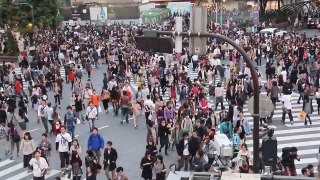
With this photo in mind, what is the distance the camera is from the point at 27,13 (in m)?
46.2

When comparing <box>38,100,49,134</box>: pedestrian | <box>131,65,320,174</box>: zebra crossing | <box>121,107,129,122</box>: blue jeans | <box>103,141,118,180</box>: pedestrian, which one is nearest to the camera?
<box>103,141,118,180</box>: pedestrian

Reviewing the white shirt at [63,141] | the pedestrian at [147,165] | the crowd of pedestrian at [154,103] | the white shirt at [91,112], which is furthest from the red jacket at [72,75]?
the pedestrian at [147,165]

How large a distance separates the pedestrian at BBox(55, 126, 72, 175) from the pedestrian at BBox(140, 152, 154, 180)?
252 cm

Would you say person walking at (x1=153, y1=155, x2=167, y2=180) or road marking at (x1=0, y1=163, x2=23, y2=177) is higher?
person walking at (x1=153, y1=155, x2=167, y2=180)

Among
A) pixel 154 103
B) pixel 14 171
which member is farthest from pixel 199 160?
pixel 154 103

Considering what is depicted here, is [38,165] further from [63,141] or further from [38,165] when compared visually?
[63,141]

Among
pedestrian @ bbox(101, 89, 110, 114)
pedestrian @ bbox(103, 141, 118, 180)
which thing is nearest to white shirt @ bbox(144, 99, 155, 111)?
pedestrian @ bbox(101, 89, 110, 114)

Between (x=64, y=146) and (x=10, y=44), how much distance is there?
29.7m

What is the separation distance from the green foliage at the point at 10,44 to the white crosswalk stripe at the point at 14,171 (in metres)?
27.5

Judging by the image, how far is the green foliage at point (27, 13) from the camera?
46.3 m

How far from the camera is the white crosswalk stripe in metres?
16.1

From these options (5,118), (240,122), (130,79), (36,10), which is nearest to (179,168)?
(240,122)

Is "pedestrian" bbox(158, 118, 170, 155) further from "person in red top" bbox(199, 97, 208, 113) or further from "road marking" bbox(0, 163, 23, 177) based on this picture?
"road marking" bbox(0, 163, 23, 177)

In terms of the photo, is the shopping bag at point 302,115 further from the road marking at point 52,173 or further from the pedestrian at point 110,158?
the road marking at point 52,173
